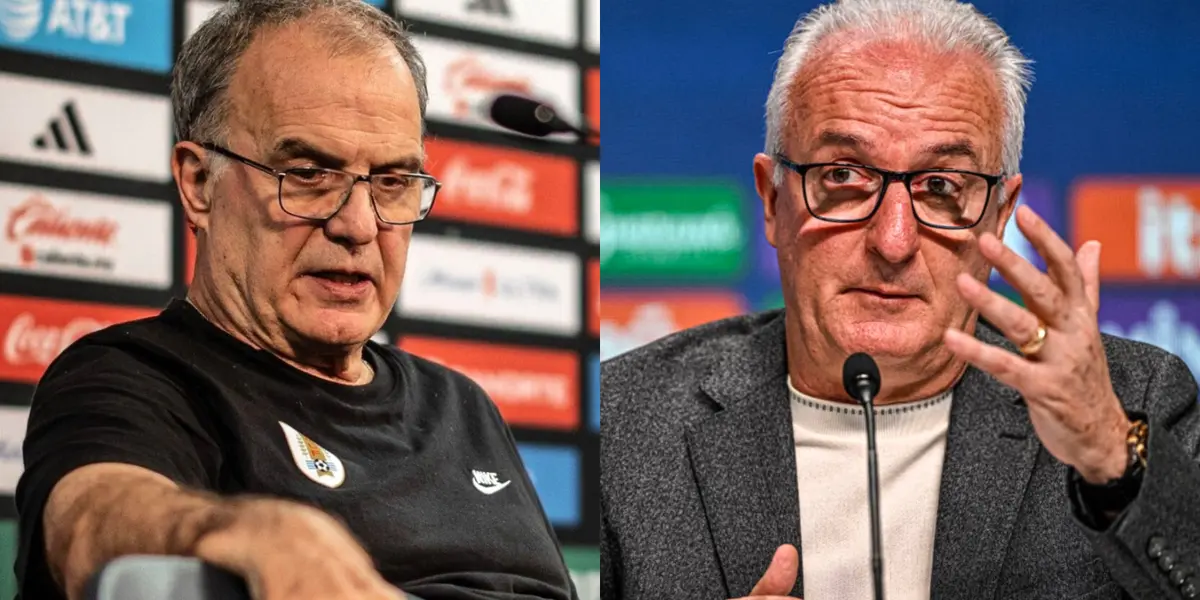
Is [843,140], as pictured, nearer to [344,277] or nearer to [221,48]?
[344,277]

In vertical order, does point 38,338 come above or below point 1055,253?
below

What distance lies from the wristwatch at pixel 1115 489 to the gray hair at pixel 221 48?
1.22 meters

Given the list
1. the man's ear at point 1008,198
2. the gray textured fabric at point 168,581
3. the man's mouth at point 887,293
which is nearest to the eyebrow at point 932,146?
the man's ear at point 1008,198

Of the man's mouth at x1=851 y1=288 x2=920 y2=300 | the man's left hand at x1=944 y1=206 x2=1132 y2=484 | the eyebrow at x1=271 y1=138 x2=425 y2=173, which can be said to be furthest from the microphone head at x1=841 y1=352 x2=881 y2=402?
the eyebrow at x1=271 y1=138 x2=425 y2=173

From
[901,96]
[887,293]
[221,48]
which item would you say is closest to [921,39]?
[901,96]

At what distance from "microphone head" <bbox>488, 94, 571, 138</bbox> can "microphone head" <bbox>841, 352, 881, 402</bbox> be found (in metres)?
0.59

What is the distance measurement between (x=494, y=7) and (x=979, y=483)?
3.66 ft

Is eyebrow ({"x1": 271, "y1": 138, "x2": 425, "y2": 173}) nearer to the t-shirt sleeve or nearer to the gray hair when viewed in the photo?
the gray hair

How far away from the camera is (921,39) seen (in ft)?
8.21

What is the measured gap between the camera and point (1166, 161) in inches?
119

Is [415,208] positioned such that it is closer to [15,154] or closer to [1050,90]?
[15,154]

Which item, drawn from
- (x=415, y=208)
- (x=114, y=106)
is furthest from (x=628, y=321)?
(x=114, y=106)

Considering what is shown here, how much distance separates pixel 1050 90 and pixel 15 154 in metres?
2.04

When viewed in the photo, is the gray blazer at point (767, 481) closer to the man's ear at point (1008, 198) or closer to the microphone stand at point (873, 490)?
the man's ear at point (1008, 198)
